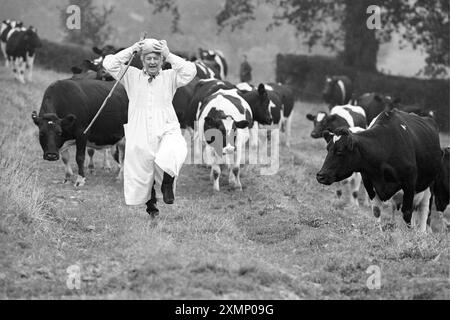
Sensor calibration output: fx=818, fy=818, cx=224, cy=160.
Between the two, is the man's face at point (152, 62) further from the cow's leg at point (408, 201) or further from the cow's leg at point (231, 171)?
the cow's leg at point (231, 171)

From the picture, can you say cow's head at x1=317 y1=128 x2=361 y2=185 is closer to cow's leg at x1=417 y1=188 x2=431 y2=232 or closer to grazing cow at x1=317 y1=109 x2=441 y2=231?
grazing cow at x1=317 y1=109 x2=441 y2=231

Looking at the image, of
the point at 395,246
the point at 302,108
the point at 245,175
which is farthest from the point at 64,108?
the point at 302,108

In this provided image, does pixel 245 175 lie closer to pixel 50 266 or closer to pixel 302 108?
pixel 50 266

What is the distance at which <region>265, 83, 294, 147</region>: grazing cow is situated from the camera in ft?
68.0

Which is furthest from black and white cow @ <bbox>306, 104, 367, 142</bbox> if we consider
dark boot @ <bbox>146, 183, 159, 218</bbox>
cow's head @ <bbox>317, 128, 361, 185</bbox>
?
dark boot @ <bbox>146, 183, 159, 218</bbox>

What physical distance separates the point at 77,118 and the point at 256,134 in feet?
19.0

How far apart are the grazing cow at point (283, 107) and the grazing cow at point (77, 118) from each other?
19.6 ft

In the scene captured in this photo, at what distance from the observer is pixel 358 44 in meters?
33.0

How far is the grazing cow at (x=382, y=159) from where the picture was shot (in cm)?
1161

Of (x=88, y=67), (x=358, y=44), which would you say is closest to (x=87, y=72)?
(x=88, y=67)

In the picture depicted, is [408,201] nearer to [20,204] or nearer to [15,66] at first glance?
[20,204]

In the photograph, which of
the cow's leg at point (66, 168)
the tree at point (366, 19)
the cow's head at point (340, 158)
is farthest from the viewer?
the tree at point (366, 19)

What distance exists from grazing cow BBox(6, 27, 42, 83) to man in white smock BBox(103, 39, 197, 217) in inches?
661

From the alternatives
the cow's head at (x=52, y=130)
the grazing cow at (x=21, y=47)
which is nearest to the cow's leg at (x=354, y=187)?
the cow's head at (x=52, y=130)
